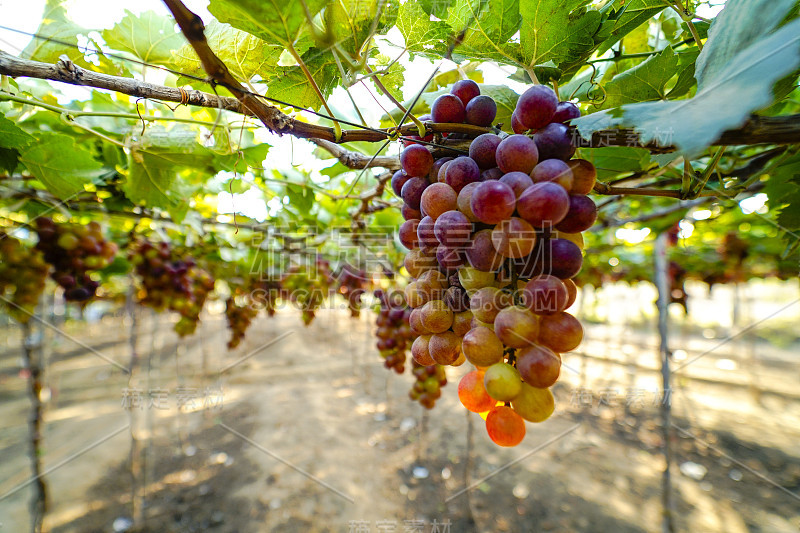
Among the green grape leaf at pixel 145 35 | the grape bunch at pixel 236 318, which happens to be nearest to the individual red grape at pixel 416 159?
the green grape leaf at pixel 145 35

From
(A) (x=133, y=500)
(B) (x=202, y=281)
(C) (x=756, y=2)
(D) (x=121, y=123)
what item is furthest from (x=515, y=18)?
(A) (x=133, y=500)

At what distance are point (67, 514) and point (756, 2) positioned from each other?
5.34 meters

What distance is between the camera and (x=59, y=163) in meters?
1.06

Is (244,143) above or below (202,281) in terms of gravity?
above

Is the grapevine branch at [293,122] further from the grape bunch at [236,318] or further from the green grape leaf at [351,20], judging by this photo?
the grape bunch at [236,318]

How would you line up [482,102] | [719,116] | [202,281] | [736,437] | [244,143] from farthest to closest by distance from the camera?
[736,437], [202,281], [244,143], [482,102], [719,116]

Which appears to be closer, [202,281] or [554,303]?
[554,303]

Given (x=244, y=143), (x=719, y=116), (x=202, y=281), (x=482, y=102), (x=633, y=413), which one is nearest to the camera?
(x=719, y=116)

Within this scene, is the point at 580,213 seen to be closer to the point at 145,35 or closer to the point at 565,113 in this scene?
the point at 565,113

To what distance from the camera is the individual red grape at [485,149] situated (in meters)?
0.55

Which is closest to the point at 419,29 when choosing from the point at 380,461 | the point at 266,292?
the point at 266,292

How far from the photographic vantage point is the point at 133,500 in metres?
3.46

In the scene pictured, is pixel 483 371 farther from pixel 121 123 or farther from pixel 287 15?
pixel 121 123

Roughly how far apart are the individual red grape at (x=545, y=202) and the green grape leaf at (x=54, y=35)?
1.14 metres
